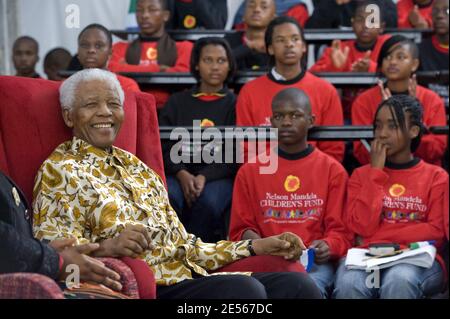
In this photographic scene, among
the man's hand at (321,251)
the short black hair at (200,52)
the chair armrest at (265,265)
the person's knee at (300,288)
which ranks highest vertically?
the short black hair at (200,52)

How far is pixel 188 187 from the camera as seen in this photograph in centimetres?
542

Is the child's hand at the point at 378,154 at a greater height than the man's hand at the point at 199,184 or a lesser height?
greater

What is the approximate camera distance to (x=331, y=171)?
5074mm

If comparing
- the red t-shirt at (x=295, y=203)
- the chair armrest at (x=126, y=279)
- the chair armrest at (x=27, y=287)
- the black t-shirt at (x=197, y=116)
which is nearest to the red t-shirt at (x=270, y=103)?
the black t-shirt at (x=197, y=116)

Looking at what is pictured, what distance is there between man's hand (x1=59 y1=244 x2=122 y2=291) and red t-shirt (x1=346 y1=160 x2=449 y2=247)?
1.73m

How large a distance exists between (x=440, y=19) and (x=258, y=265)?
10.7 ft

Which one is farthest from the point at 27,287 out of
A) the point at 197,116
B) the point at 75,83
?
the point at 197,116

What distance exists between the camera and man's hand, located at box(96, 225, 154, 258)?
12.0 feet

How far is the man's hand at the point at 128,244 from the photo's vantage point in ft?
12.0

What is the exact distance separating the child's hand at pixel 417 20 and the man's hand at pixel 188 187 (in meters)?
2.43

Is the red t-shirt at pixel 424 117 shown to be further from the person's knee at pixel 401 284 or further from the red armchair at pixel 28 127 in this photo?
the red armchair at pixel 28 127

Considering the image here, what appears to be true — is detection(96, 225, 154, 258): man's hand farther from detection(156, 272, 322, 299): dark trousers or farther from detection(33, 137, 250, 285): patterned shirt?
detection(156, 272, 322, 299): dark trousers
